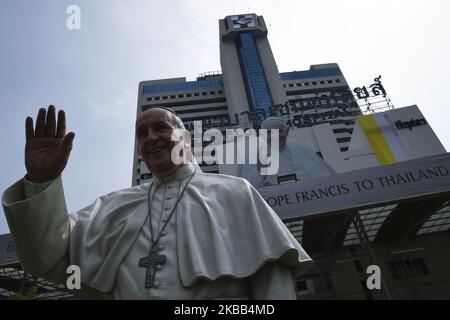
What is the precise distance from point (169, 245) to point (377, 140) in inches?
674

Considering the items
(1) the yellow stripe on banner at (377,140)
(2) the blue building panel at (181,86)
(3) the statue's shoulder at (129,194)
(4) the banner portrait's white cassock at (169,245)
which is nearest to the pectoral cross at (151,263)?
(4) the banner portrait's white cassock at (169,245)

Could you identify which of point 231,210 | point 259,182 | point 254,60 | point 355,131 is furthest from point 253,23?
point 231,210

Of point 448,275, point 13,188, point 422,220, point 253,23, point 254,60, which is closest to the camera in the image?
point 13,188

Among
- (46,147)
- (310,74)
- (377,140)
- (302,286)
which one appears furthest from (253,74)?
(46,147)

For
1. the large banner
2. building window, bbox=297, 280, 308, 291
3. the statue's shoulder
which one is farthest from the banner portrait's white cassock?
building window, bbox=297, 280, 308, 291

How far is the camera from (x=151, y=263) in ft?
5.03

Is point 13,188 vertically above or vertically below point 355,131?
below

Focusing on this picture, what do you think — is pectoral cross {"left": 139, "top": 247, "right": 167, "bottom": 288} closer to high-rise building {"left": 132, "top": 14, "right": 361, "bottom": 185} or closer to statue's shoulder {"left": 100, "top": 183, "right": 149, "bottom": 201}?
statue's shoulder {"left": 100, "top": 183, "right": 149, "bottom": 201}

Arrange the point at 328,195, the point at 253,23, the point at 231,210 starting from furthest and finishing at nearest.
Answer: the point at 253,23 < the point at 328,195 < the point at 231,210

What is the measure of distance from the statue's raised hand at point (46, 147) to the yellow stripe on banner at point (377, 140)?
53.0 ft
